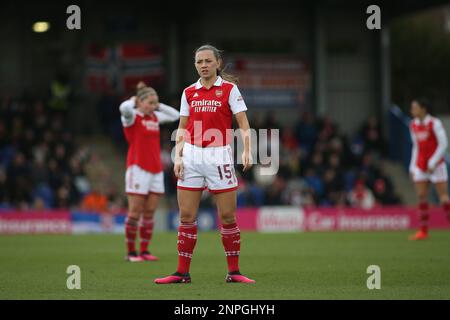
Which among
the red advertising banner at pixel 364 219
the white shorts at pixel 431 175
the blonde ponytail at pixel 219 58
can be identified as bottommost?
the red advertising banner at pixel 364 219

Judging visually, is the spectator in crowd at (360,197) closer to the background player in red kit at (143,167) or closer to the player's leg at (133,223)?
the background player in red kit at (143,167)

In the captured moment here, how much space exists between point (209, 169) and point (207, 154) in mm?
169

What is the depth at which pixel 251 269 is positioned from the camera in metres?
12.3

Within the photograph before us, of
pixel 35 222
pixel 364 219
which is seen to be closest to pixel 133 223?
pixel 35 222

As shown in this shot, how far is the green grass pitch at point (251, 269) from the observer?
932cm

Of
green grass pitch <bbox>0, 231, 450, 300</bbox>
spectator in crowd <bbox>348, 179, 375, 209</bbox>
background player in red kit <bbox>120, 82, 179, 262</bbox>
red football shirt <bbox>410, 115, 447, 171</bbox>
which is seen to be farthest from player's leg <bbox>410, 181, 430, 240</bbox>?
spectator in crowd <bbox>348, 179, 375, 209</bbox>

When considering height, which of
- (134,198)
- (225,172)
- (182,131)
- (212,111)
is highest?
(212,111)

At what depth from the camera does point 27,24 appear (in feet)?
107

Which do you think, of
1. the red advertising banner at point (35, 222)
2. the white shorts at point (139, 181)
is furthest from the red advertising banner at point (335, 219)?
the white shorts at point (139, 181)

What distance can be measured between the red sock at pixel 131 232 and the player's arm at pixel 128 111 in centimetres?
149

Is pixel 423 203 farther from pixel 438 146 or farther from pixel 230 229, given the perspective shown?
pixel 230 229

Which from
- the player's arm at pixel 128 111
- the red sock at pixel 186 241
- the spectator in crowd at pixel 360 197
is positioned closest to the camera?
the red sock at pixel 186 241
